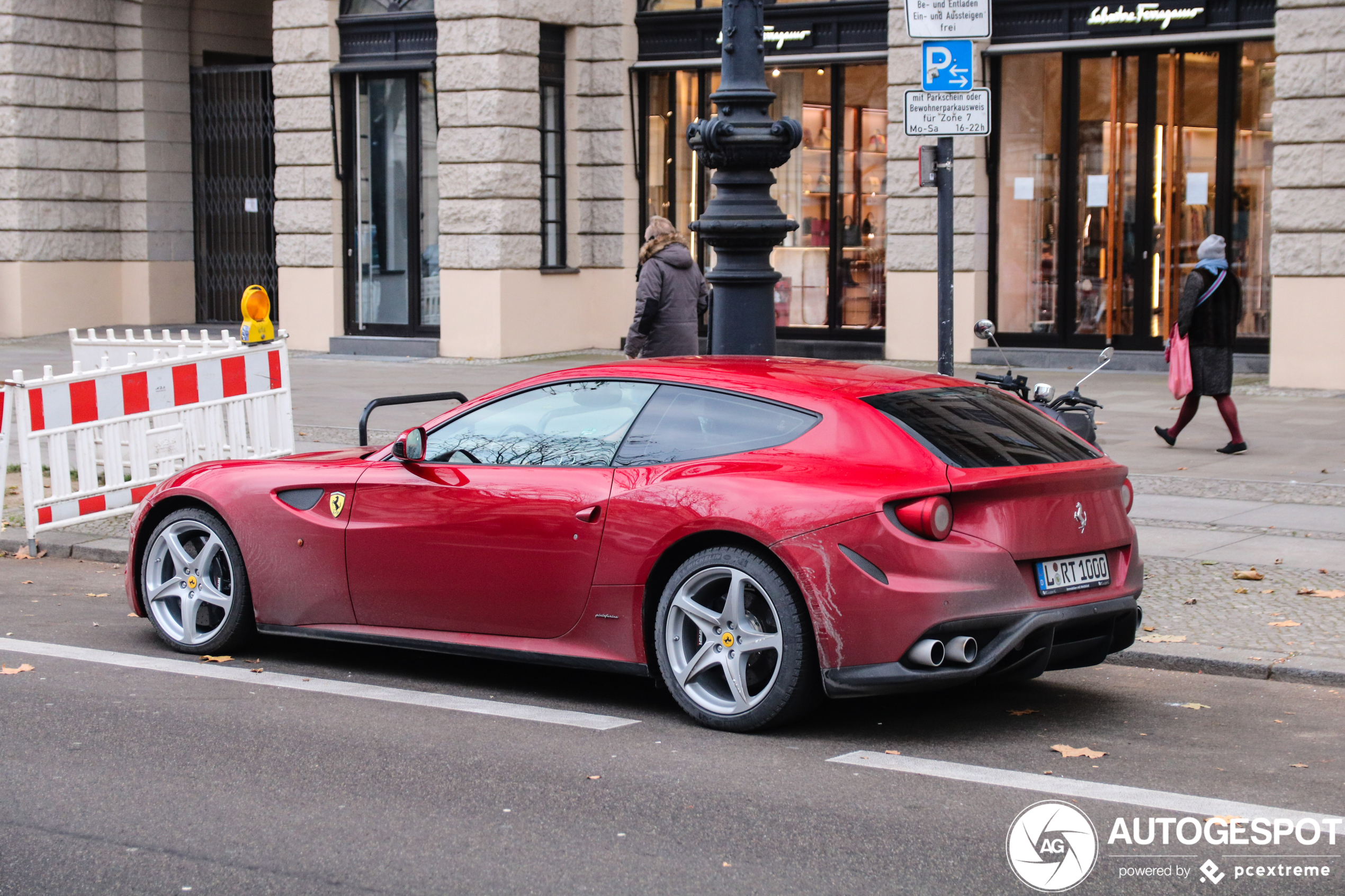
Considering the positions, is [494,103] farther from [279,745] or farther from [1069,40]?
[279,745]

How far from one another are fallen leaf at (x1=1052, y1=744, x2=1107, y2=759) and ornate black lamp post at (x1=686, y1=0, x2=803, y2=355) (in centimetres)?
378

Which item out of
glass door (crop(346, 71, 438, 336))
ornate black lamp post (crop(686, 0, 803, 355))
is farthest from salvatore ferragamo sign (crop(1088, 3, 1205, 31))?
ornate black lamp post (crop(686, 0, 803, 355))

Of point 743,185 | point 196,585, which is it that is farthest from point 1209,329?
point 196,585

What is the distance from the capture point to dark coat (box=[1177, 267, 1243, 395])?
12453 mm

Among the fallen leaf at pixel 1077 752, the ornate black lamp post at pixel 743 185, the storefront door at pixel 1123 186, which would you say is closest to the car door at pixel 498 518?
the fallen leaf at pixel 1077 752

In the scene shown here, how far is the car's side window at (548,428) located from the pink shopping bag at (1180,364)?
728cm

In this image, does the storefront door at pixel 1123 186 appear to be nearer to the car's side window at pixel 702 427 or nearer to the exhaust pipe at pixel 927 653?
the car's side window at pixel 702 427

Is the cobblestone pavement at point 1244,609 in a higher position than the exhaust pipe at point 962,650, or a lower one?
lower

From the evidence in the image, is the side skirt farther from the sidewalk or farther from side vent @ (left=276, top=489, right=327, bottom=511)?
the sidewalk

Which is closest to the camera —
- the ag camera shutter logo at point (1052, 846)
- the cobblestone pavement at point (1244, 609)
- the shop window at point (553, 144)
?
the ag camera shutter logo at point (1052, 846)

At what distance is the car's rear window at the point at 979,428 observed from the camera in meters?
5.71

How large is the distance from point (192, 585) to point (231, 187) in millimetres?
20335

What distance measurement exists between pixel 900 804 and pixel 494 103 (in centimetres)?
1686

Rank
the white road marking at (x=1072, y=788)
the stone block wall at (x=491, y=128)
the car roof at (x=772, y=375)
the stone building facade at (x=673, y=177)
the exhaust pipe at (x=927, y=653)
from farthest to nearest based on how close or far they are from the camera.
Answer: the stone block wall at (x=491, y=128) → the stone building facade at (x=673, y=177) → the car roof at (x=772, y=375) → the exhaust pipe at (x=927, y=653) → the white road marking at (x=1072, y=788)
